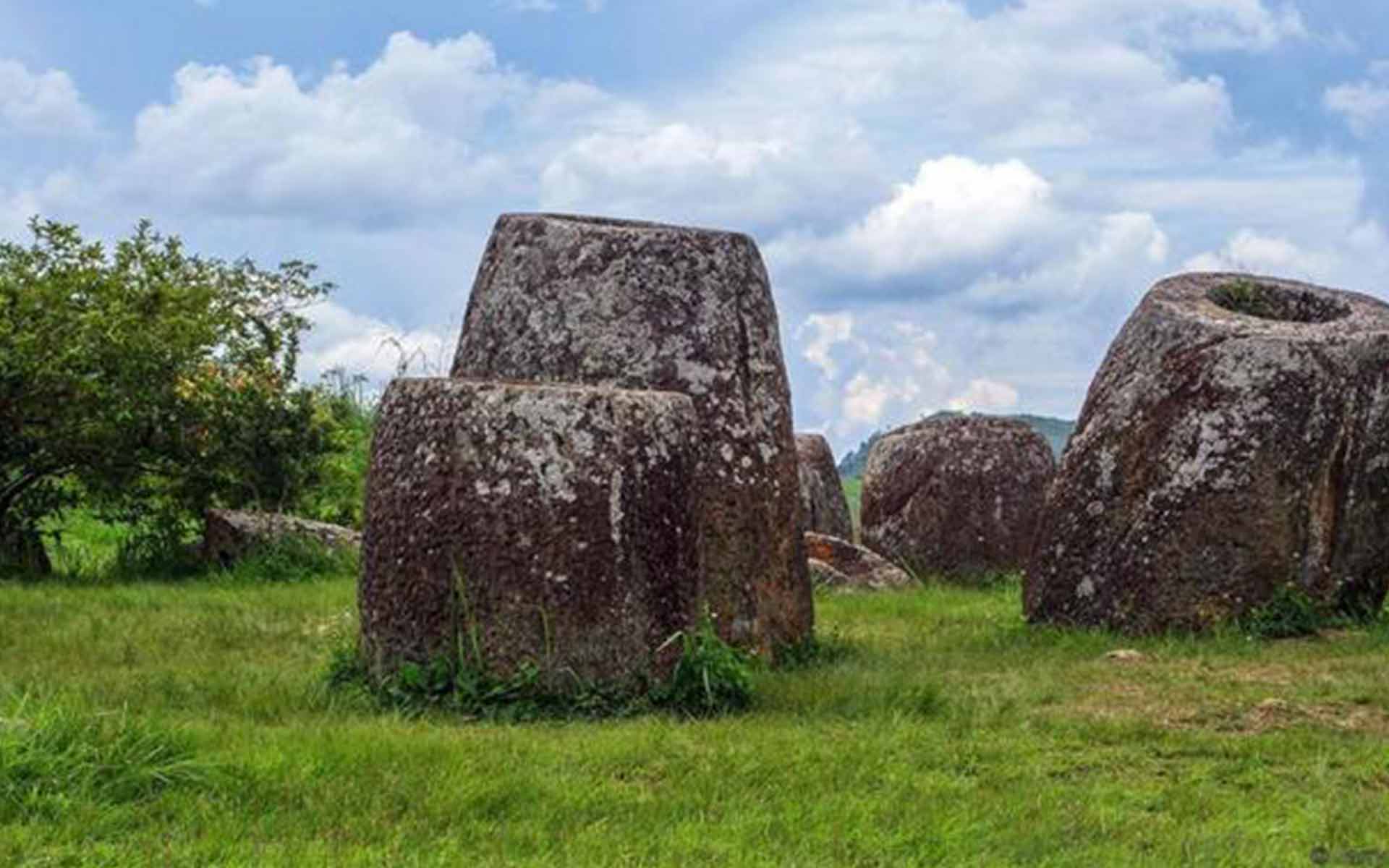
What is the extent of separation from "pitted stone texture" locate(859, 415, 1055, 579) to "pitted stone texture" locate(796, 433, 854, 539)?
1303 millimetres

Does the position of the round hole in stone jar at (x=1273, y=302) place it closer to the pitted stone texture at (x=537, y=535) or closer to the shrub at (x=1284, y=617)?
the shrub at (x=1284, y=617)

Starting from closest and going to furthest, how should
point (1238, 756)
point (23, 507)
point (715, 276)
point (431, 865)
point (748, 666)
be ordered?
point (431, 865) < point (1238, 756) < point (748, 666) < point (715, 276) < point (23, 507)

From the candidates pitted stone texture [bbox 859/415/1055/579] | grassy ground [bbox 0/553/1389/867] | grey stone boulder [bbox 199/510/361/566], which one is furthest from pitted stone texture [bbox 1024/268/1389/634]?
grey stone boulder [bbox 199/510/361/566]

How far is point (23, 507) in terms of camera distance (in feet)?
68.3

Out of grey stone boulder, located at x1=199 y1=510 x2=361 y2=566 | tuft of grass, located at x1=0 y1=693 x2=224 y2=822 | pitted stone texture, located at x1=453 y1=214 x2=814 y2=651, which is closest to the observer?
tuft of grass, located at x1=0 y1=693 x2=224 y2=822

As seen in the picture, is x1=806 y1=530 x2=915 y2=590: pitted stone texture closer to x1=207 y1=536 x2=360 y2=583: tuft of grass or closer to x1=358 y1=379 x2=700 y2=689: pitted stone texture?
x1=207 y1=536 x2=360 y2=583: tuft of grass

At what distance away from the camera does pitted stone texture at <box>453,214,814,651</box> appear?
11.7 m

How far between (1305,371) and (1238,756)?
19.1 feet

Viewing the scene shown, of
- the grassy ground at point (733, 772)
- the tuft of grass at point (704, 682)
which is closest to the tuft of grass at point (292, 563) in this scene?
the grassy ground at point (733, 772)

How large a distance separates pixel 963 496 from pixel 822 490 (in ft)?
9.18

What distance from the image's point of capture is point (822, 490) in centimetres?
2411

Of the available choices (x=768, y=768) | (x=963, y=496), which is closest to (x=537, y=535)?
(x=768, y=768)

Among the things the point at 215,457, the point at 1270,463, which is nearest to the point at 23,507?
the point at 215,457

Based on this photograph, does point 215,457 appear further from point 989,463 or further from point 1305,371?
point 1305,371
